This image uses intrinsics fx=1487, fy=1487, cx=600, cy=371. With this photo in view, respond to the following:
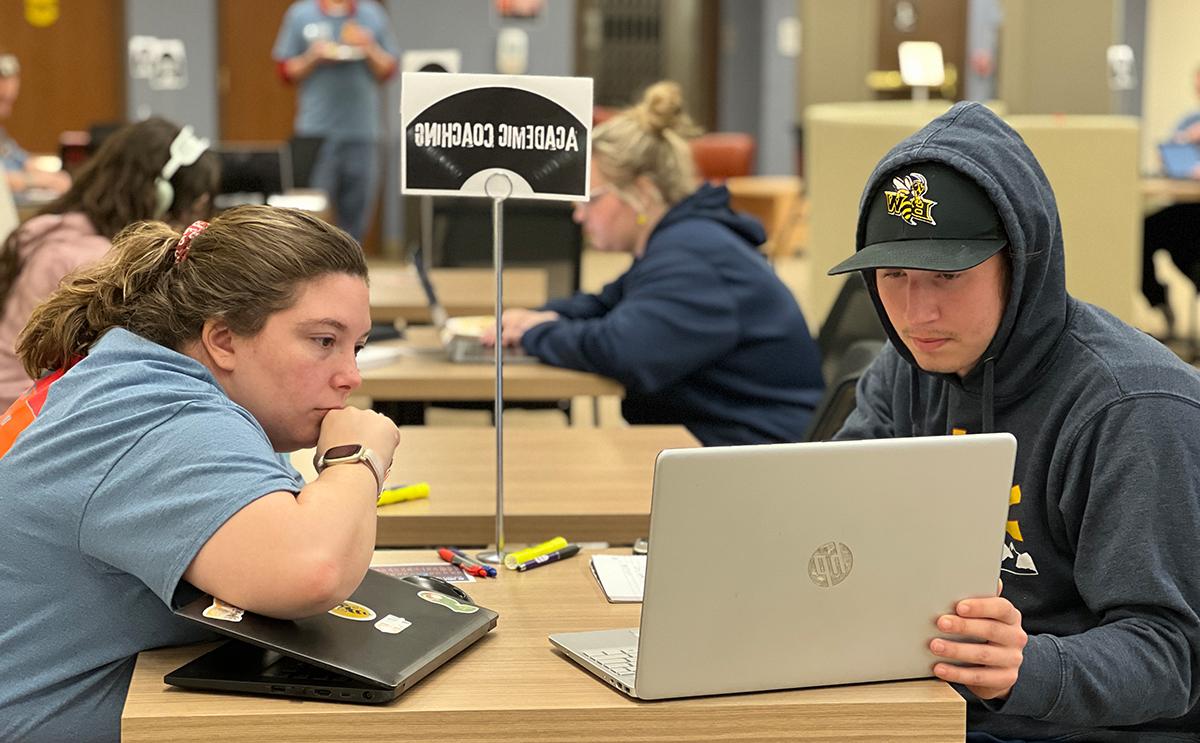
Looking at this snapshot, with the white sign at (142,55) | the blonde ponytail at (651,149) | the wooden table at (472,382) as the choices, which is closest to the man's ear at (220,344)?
the wooden table at (472,382)

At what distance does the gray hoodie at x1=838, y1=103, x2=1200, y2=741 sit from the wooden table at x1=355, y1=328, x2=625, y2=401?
4.90 feet

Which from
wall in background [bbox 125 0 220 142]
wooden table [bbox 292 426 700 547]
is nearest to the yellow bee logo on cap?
wooden table [bbox 292 426 700 547]

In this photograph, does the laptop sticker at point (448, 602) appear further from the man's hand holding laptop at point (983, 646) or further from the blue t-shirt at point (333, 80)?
the blue t-shirt at point (333, 80)

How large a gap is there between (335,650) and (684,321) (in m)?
1.93

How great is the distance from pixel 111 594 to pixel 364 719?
319 millimetres

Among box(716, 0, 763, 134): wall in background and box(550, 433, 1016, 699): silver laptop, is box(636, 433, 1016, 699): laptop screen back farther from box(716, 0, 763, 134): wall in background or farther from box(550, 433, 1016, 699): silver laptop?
box(716, 0, 763, 134): wall in background

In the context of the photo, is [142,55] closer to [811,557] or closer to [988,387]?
[988,387]

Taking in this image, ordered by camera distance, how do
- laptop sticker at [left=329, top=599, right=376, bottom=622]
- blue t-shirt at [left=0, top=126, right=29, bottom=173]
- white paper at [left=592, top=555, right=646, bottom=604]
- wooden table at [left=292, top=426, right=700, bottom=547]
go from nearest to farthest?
laptop sticker at [left=329, top=599, right=376, bottom=622] → white paper at [left=592, top=555, right=646, bottom=604] → wooden table at [left=292, top=426, right=700, bottom=547] → blue t-shirt at [left=0, top=126, right=29, bottom=173]

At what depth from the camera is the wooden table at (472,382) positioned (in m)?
3.22

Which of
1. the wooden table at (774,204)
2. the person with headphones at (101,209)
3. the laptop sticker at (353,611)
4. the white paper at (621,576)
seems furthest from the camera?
the wooden table at (774,204)

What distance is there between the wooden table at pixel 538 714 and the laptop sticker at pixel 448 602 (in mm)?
147

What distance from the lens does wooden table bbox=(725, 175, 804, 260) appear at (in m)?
10.9

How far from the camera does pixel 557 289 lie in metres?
5.07

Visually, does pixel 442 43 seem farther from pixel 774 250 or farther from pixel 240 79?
pixel 774 250
